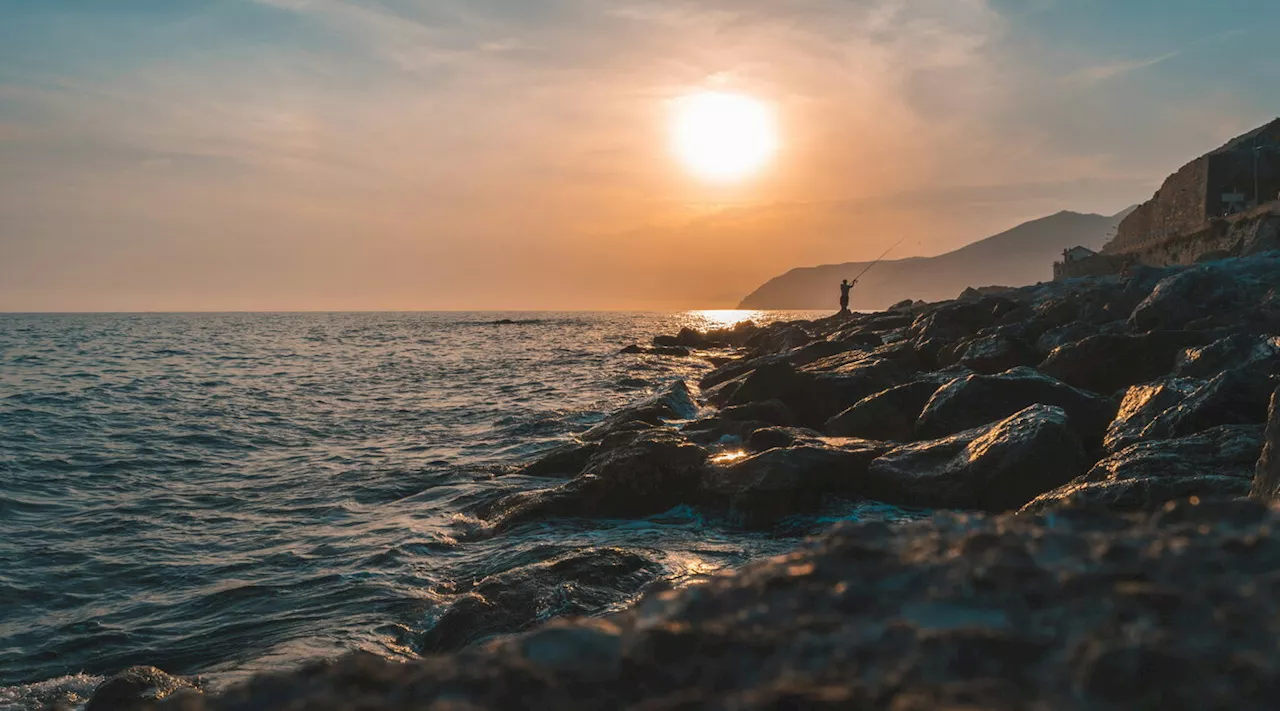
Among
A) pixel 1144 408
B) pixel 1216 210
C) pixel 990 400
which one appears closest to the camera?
pixel 1144 408

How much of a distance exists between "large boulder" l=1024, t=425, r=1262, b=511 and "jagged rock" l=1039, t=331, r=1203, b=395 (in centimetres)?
480

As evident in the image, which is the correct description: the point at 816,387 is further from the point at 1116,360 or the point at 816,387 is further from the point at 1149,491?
the point at 1149,491

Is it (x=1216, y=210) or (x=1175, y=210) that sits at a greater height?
(x=1175, y=210)

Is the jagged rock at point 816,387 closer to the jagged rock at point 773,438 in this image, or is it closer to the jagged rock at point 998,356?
the jagged rock at point 998,356

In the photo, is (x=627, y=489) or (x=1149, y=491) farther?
(x=627, y=489)

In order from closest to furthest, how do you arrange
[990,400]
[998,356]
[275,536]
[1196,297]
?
1. [275,536]
2. [990,400]
3. [998,356]
4. [1196,297]

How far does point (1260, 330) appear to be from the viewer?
13914 mm

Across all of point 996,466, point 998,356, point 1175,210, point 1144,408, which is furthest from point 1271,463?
point 1175,210

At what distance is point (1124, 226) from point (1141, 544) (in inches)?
2737

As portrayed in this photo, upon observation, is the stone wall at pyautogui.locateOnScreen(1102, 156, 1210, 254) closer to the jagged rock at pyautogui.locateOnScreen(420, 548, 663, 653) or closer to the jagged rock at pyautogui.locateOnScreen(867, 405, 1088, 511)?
the jagged rock at pyautogui.locateOnScreen(867, 405, 1088, 511)

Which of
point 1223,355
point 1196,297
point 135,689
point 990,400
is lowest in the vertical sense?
point 135,689

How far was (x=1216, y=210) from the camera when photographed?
4403cm

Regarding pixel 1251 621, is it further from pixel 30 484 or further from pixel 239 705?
pixel 30 484

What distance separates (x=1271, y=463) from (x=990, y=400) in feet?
19.3
